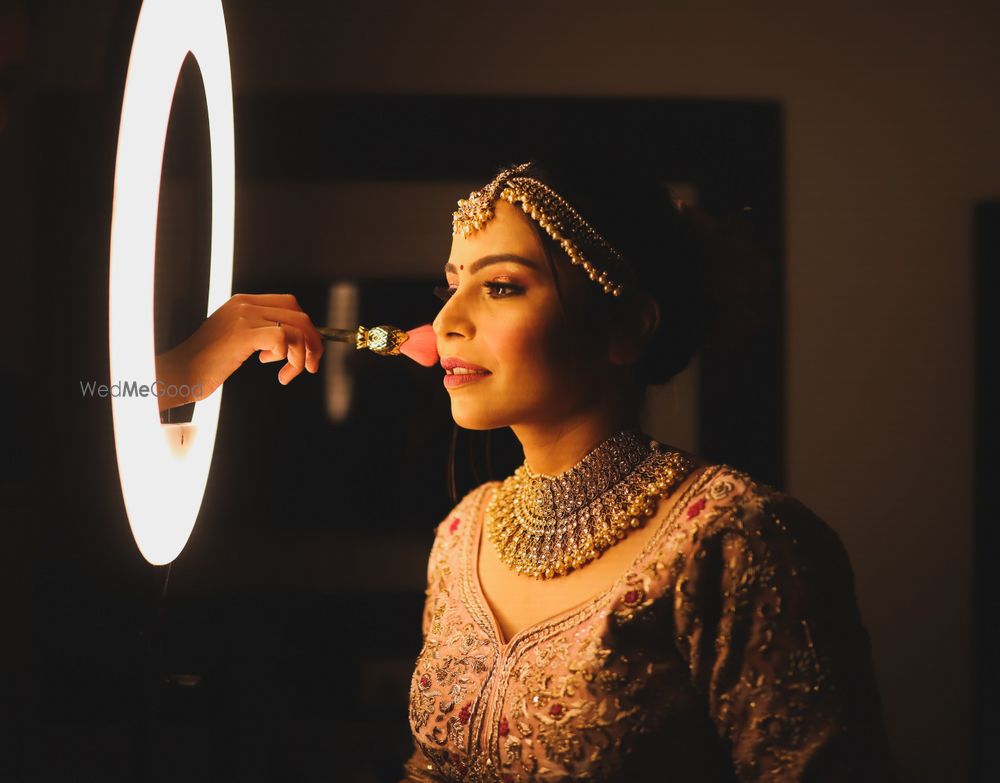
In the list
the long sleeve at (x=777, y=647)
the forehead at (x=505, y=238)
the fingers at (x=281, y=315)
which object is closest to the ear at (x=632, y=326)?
the forehead at (x=505, y=238)

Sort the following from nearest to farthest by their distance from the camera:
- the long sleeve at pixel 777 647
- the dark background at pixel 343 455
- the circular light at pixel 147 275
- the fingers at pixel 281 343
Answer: the circular light at pixel 147 275 < the long sleeve at pixel 777 647 < the fingers at pixel 281 343 < the dark background at pixel 343 455

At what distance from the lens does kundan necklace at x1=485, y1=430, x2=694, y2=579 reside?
36.4 inches

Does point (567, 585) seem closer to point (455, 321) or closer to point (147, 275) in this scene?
point (455, 321)

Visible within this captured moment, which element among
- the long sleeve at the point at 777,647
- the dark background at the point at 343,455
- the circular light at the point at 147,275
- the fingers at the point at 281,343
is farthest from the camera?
the dark background at the point at 343,455

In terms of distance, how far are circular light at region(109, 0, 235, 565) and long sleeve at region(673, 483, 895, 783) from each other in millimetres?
537

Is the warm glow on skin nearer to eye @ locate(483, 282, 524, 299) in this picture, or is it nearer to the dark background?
eye @ locate(483, 282, 524, 299)

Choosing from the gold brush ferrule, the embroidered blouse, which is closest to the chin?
the gold brush ferrule

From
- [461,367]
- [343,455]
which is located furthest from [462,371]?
[343,455]

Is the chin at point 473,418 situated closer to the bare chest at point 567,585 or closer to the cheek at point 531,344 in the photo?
the cheek at point 531,344

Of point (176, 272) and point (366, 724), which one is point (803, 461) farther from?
point (176, 272)

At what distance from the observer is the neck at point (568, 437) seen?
3.21ft

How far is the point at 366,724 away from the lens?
4.68 ft

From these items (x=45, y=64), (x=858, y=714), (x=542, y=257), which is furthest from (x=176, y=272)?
(x=858, y=714)

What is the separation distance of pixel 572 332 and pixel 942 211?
80 cm
